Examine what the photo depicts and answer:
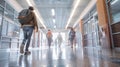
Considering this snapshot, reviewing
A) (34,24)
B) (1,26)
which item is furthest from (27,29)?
(1,26)

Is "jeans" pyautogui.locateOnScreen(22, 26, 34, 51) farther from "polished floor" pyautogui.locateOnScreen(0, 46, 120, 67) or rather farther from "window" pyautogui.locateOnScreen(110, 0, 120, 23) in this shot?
"window" pyautogui.locateOnScreen(110, 0, 120, 23)

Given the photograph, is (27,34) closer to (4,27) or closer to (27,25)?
(27,25)

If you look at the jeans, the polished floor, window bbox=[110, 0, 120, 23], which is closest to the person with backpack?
the jeans

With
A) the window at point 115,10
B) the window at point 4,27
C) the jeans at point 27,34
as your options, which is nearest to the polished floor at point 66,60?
the jeans at point 27,34

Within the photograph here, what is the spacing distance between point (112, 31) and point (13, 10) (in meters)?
6.18

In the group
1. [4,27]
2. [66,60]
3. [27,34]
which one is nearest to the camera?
[66,60]

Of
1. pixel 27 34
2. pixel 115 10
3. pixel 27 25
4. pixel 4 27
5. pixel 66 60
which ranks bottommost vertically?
pixel 66 60

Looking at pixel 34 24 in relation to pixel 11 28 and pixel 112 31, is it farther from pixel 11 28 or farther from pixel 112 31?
pixel 11 28

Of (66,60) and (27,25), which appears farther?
(27,25)

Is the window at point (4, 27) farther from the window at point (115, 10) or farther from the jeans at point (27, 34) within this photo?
the window at point (115, 10)

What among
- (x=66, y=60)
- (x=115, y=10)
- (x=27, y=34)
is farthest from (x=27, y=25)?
(x=115, y=10)

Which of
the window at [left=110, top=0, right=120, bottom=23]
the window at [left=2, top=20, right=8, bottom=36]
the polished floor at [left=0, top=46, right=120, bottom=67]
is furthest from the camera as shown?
the window at [left=2, top=20, right=8, bottom=36]

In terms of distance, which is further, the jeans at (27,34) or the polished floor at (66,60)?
the jeans at (27,34)

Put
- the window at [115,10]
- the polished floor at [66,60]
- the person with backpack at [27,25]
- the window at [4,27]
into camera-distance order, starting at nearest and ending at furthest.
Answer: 1. the polished floor at [66,60]
2. the person with backpack at [27,25]
3. the window at [115,10]
4. the window at [4,27]
